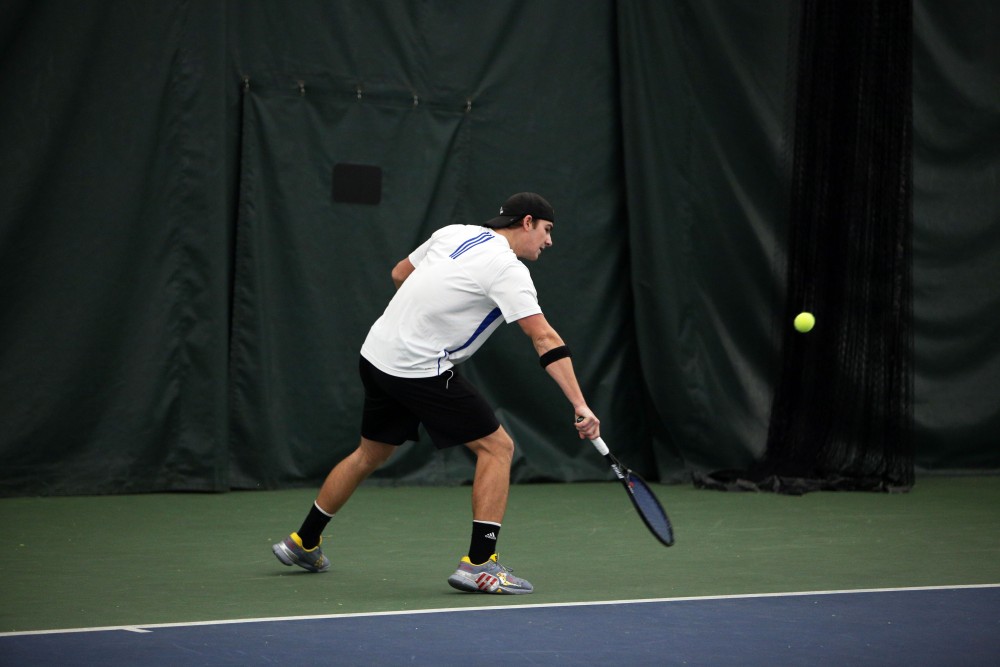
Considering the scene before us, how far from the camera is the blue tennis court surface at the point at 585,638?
387 centimetres

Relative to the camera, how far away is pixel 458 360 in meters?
5.16

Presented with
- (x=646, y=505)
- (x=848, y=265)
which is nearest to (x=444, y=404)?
(x=646, y=505)

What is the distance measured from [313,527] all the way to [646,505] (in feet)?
3.94

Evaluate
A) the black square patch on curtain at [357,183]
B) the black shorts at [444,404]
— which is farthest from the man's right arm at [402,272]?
the black square patch on curtain at [357,183]

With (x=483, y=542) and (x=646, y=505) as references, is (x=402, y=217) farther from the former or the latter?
(x=483, y=542)

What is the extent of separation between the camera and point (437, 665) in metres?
3.76

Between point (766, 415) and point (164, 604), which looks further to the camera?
point (766, 415)

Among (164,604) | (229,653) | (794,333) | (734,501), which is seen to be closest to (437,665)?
(229,653)

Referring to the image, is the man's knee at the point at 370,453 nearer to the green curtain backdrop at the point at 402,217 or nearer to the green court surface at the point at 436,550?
the green court surface at the point at 436,550

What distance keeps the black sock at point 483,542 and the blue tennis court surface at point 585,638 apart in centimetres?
29

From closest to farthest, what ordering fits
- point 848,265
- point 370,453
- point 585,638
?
point 585,638 < point 370,453 < point 848,265

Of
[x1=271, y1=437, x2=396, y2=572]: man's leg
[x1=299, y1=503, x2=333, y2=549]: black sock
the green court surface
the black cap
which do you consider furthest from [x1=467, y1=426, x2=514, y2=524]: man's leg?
the black cap

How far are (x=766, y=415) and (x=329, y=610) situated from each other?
15.8 ft

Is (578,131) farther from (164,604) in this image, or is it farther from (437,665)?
(437,665)
